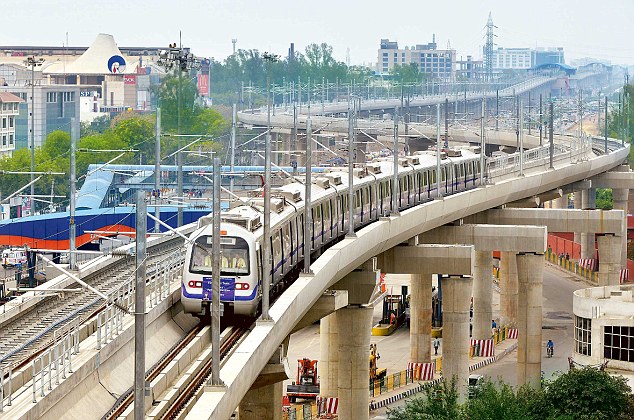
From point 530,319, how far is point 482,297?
12595mm

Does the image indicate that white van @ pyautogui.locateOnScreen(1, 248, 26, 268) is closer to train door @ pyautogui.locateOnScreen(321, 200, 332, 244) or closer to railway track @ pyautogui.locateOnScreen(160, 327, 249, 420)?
train door @ pyautogui.locateOnScreen(321, 200, 332, 244)

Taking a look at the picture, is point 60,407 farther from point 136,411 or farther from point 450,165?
point 450,165

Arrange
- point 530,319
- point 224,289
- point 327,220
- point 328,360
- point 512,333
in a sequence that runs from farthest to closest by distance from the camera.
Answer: point 512,333 < point 530,319 < point 328,360 < point 327,220 < point 224,289

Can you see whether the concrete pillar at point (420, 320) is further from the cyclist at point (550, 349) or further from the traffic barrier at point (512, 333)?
the traffic barrier at point (512, 333)

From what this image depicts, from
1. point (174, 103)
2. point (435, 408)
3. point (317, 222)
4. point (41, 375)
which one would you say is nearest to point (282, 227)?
point (435, 408)

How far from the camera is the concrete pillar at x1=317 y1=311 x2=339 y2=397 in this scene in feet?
213

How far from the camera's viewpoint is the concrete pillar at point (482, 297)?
84.3 metres

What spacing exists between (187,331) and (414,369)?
31417 mm

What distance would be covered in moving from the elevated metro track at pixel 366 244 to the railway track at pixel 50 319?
3.62 m

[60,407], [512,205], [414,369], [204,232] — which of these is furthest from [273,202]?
[512,205]

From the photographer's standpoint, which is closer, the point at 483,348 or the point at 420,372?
the point at 420,372

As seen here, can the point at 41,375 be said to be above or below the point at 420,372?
above

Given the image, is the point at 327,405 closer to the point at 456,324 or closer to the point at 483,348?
the point at 456,324

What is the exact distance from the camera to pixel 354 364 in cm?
6072
